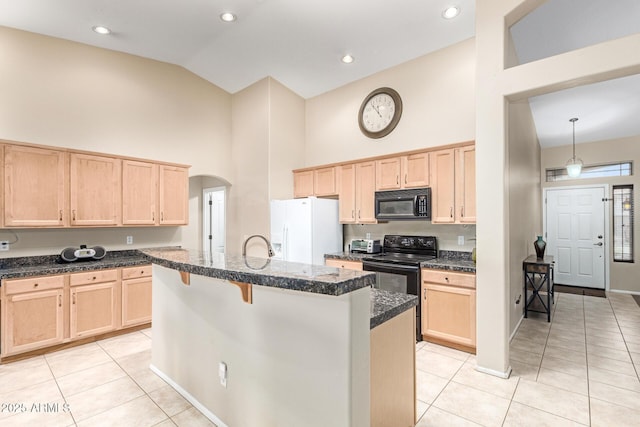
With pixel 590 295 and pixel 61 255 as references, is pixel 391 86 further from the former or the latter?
pixel 590 295

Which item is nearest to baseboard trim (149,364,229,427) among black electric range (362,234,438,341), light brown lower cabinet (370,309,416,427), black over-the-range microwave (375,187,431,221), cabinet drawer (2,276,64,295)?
light brown lower cabinet (370,309,416,427)

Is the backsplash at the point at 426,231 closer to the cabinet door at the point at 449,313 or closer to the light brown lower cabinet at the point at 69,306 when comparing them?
the cabinet door at the point at 449,313

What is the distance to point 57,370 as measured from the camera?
2934 millimetres

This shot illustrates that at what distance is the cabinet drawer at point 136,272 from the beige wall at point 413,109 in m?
3.05

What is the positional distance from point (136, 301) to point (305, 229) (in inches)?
92.7

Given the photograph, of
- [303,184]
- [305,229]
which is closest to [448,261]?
[305,229]

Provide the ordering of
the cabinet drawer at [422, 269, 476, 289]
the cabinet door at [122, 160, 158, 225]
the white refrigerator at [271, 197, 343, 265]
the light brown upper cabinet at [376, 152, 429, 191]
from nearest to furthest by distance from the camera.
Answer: the cabinet drawer at [422, 269, 476, 289] → the light brown upper cabinet at [376, 152, 429, 191] → the cabinet door at [122, 160, 158, 225] → the white refrigerator at [271, 197, 343, 265]

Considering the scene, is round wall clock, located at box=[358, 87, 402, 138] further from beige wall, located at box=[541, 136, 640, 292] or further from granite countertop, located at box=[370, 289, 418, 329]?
beige wall, located at box=[541, 136, 640, 292]

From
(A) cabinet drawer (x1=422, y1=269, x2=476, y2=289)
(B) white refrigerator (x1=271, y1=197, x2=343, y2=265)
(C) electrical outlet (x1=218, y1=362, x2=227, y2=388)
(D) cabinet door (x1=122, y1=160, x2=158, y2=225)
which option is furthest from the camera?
(B) white refrigerator (x1=271, y1=197, x2=343, y2=265)

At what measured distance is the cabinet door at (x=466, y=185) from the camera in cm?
339

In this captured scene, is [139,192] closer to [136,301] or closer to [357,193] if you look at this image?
[136,301]

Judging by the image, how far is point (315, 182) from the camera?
4.98m

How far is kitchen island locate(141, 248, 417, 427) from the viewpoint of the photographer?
130cm

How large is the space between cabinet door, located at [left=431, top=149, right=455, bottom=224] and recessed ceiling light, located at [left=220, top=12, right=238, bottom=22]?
2901 mm
